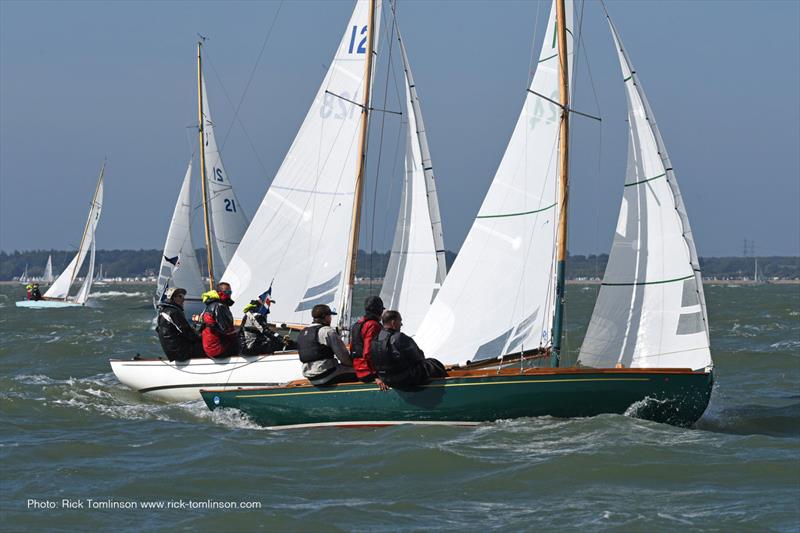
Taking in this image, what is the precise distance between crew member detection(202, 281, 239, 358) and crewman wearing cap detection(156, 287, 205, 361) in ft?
0.93

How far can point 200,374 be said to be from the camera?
55.0 feet

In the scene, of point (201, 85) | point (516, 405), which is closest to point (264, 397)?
point (516, 405)

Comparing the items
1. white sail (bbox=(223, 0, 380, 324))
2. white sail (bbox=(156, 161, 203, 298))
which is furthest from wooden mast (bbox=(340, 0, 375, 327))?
white sail (bbox=(156, 161, 203, 298))

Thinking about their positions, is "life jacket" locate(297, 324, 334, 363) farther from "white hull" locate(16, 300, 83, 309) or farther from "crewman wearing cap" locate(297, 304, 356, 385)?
"white hull" locate(16, 300, 83, 309)

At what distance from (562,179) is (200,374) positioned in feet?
19.3

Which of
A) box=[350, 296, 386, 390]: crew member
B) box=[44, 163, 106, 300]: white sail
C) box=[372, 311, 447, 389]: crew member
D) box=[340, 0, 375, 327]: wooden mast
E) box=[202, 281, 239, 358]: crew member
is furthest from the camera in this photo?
box=[44, 163, 106, 300]: white sail

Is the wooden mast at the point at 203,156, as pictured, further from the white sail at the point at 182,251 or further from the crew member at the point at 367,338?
the crew member at the point at 367,338

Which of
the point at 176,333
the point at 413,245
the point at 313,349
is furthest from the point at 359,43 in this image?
the point at 313,349

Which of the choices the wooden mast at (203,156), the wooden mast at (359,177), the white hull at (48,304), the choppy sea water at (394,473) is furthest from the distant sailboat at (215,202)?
the white hull at (48,304)

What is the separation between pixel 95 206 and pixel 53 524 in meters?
49.0

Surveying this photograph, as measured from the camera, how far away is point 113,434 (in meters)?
14.0

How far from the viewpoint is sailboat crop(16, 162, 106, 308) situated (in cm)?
5694

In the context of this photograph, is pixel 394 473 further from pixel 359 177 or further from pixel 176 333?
pixel 359 177

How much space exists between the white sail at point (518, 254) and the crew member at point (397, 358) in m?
1.45
